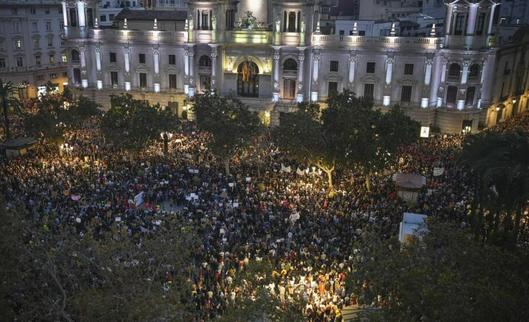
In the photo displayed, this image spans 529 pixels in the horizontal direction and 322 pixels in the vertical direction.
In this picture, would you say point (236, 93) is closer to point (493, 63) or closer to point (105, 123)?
point (105, 123)

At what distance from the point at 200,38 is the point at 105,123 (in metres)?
21.1

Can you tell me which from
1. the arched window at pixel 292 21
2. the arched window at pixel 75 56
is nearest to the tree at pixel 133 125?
the arched window at pixel 292 21

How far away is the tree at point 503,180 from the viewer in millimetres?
24859

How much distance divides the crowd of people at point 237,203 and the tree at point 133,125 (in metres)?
1.83

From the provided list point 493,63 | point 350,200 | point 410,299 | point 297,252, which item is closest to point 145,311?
point 410,299

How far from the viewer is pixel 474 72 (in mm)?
54094

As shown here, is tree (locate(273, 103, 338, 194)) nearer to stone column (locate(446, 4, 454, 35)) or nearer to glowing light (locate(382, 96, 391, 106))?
glowing light (locate(382, 96, 391, 106))

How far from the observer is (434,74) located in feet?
183

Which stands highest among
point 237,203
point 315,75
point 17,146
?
point 315,75

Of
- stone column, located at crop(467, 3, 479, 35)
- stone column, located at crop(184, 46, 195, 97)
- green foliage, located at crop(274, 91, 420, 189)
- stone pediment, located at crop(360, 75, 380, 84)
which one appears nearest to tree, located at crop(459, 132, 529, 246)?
green foliage, located at crop(274, 91, 420, 189)

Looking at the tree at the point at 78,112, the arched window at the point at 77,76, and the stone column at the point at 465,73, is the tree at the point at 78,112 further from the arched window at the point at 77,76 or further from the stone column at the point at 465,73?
the stone column at the point at 465,73

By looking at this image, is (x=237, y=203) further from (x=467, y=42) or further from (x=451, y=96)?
(x=467, y=42)

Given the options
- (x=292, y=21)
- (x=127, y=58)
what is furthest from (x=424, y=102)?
(x=127, y=58)

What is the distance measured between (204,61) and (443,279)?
49.7 metres
